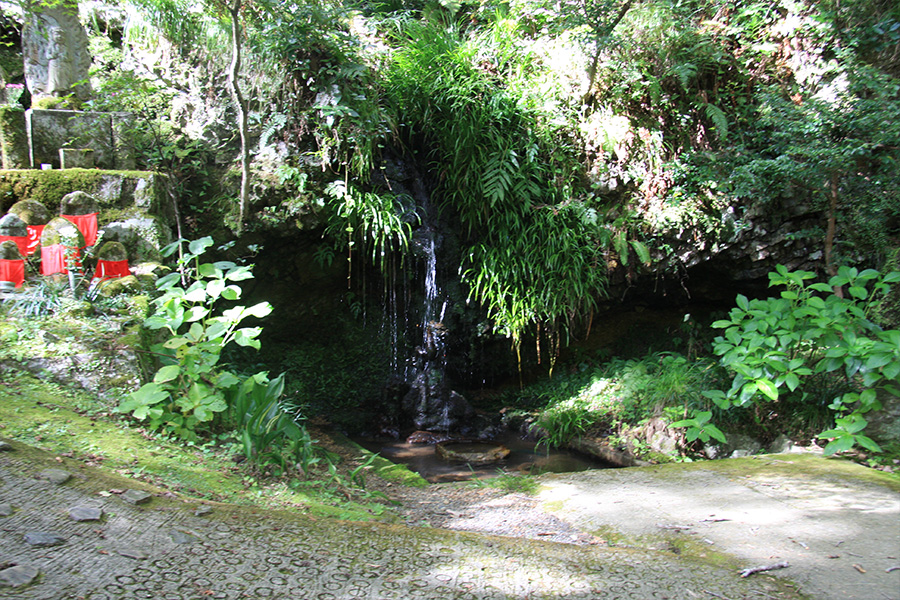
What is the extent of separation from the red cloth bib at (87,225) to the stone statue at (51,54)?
6.21 feet

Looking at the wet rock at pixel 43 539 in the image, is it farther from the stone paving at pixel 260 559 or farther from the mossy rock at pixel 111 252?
the mossy rock at pixel 111 252

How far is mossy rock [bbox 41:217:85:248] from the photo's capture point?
3.84 m

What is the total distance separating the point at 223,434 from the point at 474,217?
3.91m

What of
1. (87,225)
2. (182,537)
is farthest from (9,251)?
(182,537)

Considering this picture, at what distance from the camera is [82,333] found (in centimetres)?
338

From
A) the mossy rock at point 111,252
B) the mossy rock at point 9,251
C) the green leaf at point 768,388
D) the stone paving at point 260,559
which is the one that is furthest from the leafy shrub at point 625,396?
the mossy rock at point 9,251

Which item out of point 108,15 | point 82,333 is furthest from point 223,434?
point 108,15

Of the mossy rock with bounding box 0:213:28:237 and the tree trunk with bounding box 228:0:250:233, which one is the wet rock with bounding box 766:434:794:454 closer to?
the tree trunk with bounding box 228:0:250:233

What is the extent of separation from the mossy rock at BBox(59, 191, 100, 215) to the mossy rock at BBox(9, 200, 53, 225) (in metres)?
0.12

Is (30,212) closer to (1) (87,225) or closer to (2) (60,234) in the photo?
(1) (87,225)

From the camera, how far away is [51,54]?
5137 millimetres

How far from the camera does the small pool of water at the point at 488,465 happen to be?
4.91 meters

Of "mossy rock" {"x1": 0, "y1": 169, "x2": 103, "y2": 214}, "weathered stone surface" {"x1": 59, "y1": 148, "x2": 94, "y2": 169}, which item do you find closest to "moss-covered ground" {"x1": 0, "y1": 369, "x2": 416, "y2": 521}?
"mossy rock" {"x1": 0, "y1": 169, "x2": 103, "y2": 214}

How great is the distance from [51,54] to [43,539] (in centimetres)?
530
